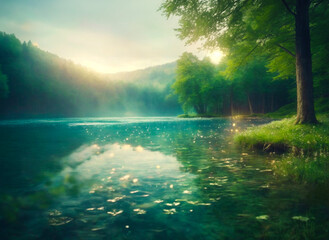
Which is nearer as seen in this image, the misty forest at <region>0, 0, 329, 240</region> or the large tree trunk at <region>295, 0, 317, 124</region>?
the misty forest at <region>0, 0, 329, 240</region>

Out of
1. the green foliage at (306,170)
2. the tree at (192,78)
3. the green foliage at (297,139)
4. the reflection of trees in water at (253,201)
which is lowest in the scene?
the reflection of trees in water at (253,201)

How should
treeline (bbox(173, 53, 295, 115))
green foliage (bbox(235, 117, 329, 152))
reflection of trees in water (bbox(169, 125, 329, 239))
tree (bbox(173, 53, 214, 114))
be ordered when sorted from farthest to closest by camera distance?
1. tree (bbox(173, 53, 214, 114))
2. treeline (bbox(173, 53, 295, 115))
3. green foliage (bbox(235, 117, 329, 152))
4. reflection of trees in water (bbox(169, 125, 329, 239))

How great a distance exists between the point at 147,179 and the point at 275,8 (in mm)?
14565

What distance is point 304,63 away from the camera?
545 inches

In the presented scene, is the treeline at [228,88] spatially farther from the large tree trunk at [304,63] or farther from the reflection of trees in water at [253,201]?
the reflection of trees in water at [253,201]

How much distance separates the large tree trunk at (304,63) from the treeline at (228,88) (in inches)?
1921

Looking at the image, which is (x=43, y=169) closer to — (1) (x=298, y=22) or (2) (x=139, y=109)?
(1) (x=298, y=22)

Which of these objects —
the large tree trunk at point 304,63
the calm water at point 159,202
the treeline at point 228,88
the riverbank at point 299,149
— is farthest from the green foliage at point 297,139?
the treeline at point 228,88

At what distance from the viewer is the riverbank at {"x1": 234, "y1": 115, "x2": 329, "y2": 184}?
740 cm

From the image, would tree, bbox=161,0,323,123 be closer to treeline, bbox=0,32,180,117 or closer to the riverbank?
the riverbank

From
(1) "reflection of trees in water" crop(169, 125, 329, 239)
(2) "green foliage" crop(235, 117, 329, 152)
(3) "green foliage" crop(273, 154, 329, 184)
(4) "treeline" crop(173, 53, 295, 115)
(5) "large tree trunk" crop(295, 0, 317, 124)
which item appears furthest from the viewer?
(4) "treeline" crop(173, 53, 295, 115)

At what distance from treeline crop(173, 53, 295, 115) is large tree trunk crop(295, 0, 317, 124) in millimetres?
48781

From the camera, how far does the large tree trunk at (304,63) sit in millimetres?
13837

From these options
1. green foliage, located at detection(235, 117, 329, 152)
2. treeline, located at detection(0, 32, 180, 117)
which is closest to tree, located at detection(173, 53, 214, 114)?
treeline, located at detection(0, 32, 180, 117)
